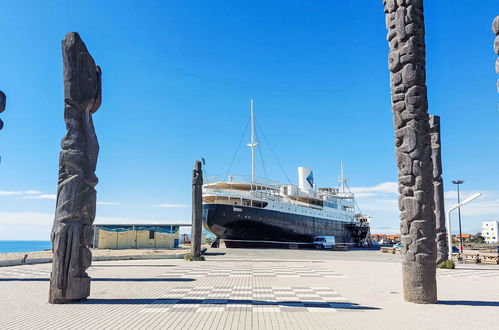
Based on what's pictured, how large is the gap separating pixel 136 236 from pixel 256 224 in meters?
13.2

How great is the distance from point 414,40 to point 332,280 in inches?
330

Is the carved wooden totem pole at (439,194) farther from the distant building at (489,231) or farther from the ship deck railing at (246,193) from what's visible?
the distant building at (489,231)

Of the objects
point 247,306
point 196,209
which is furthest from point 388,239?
point 247,306

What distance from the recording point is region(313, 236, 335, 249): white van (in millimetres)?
47906

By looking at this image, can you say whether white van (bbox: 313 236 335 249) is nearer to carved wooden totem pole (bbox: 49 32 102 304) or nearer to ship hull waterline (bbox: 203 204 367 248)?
ship hull waterline (bbox: 203 204 367 248)

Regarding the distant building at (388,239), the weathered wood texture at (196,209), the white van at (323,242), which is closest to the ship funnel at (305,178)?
the white van at (323,242)

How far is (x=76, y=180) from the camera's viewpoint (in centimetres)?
904

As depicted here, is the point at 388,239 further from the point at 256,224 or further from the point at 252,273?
the point at 252,273

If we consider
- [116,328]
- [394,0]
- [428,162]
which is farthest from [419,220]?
[116,328]

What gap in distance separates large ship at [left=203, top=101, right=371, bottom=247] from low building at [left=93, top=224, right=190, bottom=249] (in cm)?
550

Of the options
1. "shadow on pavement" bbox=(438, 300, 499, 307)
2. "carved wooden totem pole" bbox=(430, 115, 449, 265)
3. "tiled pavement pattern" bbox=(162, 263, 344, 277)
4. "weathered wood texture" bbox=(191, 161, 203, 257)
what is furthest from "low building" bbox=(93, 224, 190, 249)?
"shadow on pavement" bbox=(438, 300, 499, 307)

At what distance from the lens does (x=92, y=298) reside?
29.9ft

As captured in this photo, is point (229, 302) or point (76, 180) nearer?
point (229, 302)

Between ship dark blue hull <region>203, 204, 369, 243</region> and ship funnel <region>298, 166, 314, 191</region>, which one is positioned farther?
ship funnel <region>298, 166, 314, 191</region>
